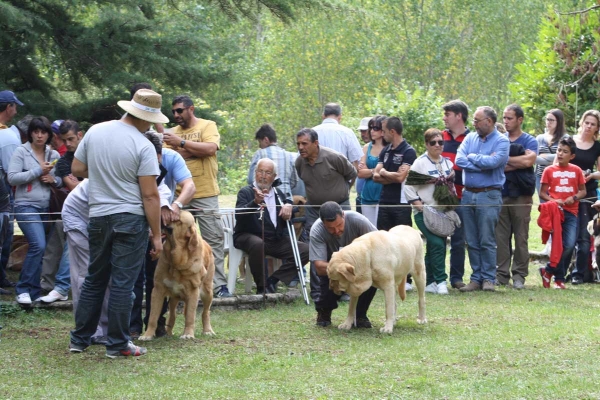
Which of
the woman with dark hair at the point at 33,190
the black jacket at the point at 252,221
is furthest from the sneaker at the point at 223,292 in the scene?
the woman with dark hair at the point at 33,190

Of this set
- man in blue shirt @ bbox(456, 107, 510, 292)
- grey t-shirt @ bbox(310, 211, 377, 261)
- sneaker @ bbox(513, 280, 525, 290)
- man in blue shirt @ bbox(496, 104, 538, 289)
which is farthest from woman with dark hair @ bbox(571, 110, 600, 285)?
grey t-shirt @ bbox(310, 211, 377, 261)

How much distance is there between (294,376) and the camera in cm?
683

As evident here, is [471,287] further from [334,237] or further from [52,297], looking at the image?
[52,297]

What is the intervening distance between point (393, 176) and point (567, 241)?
242cm

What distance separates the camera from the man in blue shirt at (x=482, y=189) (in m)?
11.4

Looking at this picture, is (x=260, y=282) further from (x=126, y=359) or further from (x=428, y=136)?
(x=126, y=359)

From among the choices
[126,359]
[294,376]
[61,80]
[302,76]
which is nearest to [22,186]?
[61,80]

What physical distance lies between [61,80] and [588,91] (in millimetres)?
8787

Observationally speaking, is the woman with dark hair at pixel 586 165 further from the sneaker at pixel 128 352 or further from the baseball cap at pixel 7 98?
the baseball cap at pixel 7 98

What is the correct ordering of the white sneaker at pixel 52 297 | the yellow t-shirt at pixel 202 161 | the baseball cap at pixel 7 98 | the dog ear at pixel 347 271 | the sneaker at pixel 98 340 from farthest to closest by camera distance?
the yellow t-shirt at pixel 202 161, the baseball cap at pixel 7 98, the white sneaker at pixel 52 297, the dog ear at pixel 347 271, the sneaker at pixel 98 340

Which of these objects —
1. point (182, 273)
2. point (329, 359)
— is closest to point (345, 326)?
point (329, 359)

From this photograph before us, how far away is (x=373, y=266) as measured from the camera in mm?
8477

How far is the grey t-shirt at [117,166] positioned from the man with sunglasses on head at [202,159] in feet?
9.33

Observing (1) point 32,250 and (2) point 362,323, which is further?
(1) point 32,250
